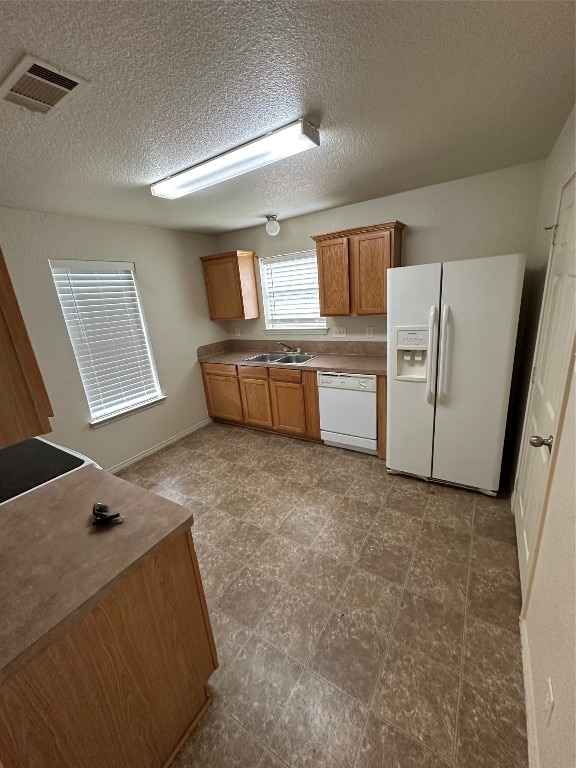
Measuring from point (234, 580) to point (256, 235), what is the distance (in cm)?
362

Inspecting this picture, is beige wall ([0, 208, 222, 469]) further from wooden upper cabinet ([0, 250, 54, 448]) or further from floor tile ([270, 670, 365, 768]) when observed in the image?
floor tile ([270, 670, 365, 768])

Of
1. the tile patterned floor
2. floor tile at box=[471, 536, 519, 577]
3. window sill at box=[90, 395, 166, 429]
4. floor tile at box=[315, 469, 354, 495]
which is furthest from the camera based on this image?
window sill at box=[90, 395, 166, 429]

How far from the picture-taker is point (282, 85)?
127 cm

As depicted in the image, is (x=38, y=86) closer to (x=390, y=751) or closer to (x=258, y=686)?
(x=258, y=686)

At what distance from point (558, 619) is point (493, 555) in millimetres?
1065

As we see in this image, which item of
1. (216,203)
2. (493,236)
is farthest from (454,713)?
(216,203)

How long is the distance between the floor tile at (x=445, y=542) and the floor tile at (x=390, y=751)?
3.12 feet

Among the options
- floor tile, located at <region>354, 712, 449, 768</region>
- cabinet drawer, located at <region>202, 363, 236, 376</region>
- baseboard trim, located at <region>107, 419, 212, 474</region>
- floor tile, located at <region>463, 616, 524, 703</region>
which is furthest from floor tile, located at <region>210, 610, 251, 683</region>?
cabinet drawer, located at <region>202, 363, 236, 376</region>

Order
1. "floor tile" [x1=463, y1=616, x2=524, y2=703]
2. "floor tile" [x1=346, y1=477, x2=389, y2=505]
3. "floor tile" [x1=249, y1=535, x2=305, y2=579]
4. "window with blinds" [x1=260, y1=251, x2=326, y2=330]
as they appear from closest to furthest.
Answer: "floor tile" [x1=463, y1=616, x2=524, y2=703] < "floor tile" [x1=249, y1=535, x2=305, y2=579] < "floor tile" [x1=346, y1=477, x2=389, y2=505] < "window with blinds" [x1=260, y1=251, x2=326, y2=330]

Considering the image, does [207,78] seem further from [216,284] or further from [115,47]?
[216,284]

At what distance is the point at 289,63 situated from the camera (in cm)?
116

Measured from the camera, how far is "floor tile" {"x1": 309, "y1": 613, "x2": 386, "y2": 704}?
1.34 m

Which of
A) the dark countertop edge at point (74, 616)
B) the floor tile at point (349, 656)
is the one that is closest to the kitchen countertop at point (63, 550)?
the dark countertop edge at point (74, 616)

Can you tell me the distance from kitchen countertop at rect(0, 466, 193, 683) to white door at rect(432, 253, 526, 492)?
204cm
